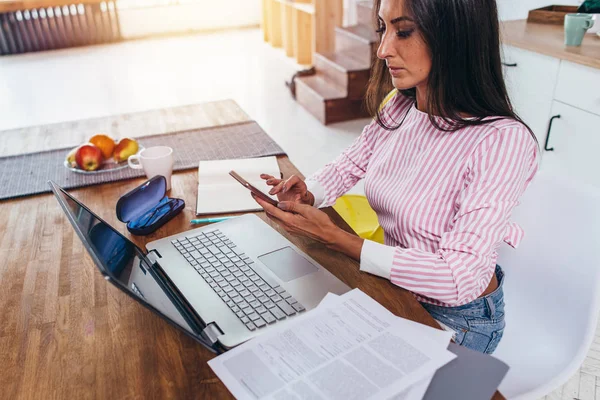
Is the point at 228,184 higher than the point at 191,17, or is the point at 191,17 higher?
the point at 228,184

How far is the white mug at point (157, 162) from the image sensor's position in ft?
4.36

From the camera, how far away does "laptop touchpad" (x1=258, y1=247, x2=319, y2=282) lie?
0.96 meters

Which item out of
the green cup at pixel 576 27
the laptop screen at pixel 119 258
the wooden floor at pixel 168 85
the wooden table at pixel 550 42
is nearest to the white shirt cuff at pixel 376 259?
the laptop screen at pixel 119 258

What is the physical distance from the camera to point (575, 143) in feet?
6.84

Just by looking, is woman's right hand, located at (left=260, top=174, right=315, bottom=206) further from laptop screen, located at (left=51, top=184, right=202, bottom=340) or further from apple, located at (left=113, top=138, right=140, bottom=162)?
apple, located at (left=113, top=138, right=140, bottom=162)

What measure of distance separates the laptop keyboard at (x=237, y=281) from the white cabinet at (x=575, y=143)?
1.47 m

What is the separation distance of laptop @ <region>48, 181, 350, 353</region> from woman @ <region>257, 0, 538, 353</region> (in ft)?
0.29

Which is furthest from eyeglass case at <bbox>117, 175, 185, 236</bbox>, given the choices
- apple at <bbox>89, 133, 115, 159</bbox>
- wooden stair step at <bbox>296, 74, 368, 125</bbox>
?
wooden stair step at <bbox>296, 74, 368, 125</bbox>

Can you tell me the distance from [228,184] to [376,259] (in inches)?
21.2

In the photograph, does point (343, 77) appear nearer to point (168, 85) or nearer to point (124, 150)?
point (168, 85)

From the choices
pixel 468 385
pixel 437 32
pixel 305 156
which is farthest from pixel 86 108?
pixel 468 385

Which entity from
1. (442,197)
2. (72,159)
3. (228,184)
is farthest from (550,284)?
A: (72,159)

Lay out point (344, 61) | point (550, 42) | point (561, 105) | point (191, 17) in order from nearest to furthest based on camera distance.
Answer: point (561, 105) < point (550, 42) < point (344, 61) < point (191, 17)

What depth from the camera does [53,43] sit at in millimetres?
6590
